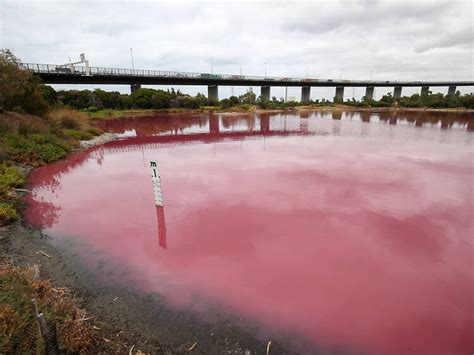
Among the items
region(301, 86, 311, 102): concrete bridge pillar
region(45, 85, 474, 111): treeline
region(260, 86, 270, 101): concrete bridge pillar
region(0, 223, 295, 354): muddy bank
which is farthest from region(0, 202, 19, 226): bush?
region(301, 86, 311, 102): concrete bridge pillar

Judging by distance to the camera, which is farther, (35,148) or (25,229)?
(35,148)

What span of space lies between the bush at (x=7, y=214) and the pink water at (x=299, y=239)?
2.11 feet

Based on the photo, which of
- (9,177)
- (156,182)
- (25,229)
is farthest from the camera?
(9,177)

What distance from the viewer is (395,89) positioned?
347ft

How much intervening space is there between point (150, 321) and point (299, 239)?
3.89 m

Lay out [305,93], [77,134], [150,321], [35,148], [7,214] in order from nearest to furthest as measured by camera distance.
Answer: [150,321], [7,214], [35,148], [77,134], [305,93]

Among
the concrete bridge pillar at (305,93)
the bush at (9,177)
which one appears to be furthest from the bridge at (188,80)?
the bush at (9,177)

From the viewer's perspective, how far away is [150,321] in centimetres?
→ 439

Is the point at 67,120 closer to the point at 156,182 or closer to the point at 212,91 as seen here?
the point at 156,182

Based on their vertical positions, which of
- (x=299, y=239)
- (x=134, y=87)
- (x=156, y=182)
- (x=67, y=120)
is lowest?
(x=299, y=239)

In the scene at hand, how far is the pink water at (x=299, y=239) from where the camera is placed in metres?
4.55

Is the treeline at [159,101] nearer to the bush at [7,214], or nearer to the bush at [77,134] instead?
the bush at [77,134]

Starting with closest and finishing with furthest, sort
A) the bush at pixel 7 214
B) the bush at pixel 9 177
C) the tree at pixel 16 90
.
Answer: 1. the bush at pixel 7 214
2. the bush at pixel 9 177
3. the tree at pixel 16 90

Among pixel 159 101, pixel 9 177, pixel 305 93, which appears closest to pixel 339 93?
pixel 305 93
